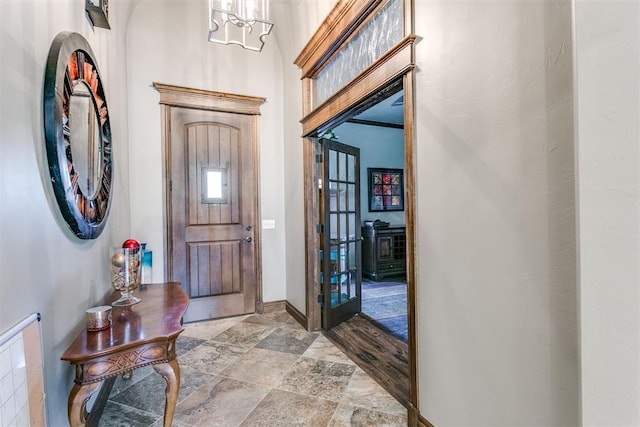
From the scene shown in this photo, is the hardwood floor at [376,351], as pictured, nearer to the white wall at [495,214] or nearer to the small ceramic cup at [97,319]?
the white wall at [495,214]

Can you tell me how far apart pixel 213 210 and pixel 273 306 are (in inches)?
54.7

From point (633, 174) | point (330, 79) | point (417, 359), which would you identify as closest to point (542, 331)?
point (633, 174)

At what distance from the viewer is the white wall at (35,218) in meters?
1.04

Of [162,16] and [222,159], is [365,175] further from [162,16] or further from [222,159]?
[162,16]

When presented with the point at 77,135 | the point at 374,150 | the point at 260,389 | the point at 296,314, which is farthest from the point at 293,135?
the point at 374,150

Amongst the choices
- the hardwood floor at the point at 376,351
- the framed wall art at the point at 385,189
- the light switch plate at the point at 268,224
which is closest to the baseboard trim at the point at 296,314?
the hardwood floor at the point at 376,351

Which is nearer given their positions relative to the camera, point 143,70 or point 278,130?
point 143,70

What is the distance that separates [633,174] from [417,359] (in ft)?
4.53

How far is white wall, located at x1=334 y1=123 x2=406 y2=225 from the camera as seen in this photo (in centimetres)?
585

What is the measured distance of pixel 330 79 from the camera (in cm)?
282

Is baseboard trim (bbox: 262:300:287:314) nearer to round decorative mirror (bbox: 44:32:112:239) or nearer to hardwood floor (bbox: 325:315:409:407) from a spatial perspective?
hardwood floor (bbox: 325:315:409:407)

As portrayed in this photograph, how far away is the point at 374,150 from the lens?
6035mm

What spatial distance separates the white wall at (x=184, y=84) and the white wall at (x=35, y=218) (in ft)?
5.06

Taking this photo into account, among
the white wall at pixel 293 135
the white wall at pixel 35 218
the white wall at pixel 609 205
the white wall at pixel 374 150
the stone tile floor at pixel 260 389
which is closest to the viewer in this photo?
the white wall at pixel 609 205
